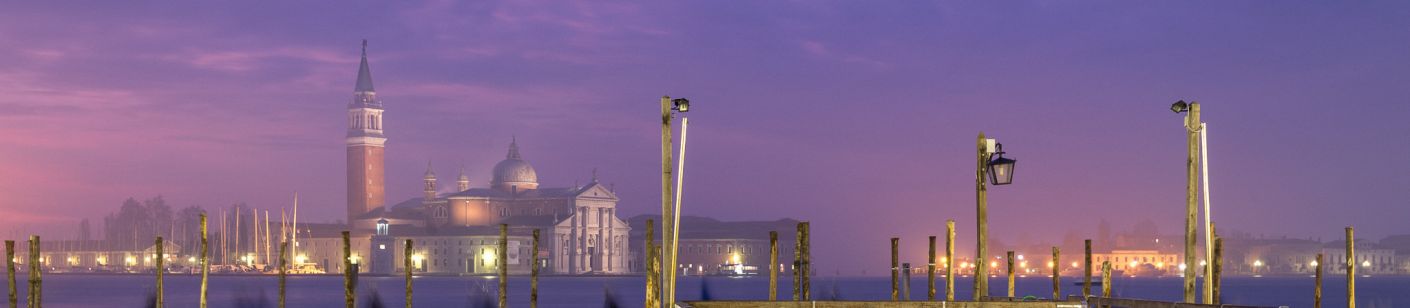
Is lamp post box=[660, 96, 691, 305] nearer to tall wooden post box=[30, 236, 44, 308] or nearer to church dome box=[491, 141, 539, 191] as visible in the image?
tall wooden post box=[30, 236, 44, 308]

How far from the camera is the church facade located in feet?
557

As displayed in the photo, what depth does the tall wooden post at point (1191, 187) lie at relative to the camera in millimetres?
22008

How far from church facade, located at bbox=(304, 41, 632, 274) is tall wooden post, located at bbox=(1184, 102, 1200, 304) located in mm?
143445

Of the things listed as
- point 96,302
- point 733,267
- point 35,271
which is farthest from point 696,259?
point 35,271

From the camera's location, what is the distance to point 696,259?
7544 inches

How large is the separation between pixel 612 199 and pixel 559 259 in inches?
314

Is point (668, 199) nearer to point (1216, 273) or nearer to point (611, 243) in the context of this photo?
point (1216, 273)

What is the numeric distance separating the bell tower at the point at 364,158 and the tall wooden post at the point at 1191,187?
157m

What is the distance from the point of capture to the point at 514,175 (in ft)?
589

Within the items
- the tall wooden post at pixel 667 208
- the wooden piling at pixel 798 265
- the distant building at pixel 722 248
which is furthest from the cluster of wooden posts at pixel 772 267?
the distant building at pixel 722 248

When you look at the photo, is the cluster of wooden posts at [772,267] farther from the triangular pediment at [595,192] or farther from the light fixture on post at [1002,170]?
the triangular pediment at [595,192]

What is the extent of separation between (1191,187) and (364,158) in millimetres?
158197

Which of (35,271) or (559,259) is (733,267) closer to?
(559,259)

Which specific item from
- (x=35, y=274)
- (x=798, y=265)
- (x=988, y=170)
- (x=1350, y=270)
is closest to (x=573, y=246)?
(x=35, y=274)
